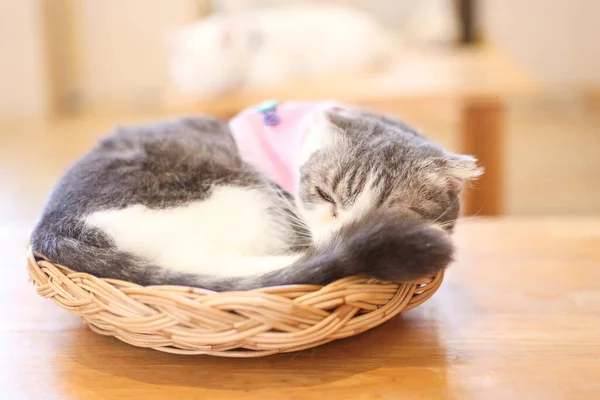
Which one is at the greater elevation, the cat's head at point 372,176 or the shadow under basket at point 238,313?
the cat's head at point 372,176

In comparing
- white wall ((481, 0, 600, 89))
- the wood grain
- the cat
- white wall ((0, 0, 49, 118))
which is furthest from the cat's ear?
white wall ((0, 0, 49, 118))

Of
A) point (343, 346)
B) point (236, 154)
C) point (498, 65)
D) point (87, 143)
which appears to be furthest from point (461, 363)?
point (87, 143)

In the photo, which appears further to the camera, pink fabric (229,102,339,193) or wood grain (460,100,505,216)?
wood grain (460,100,505,216)

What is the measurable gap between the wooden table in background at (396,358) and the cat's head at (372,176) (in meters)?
0.16

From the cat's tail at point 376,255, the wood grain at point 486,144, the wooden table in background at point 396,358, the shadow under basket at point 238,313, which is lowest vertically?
the wood grain at point 486,144

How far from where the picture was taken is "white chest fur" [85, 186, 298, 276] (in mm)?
876

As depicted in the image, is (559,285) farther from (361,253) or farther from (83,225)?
(83,225)

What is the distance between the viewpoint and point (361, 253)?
0.72m

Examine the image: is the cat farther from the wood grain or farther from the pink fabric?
the pink fabric

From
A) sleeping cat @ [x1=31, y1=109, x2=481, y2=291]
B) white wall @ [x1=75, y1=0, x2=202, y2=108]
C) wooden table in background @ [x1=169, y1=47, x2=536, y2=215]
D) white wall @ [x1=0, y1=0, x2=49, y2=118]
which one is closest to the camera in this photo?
sleeping cat @ [x1=31, y1=109, x2=481, y2=291]

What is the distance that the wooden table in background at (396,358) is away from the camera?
29.5 inches

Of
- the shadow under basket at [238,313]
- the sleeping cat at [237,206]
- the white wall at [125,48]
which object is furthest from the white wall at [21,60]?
the shadow under basket at [238,313]

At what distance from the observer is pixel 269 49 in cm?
267

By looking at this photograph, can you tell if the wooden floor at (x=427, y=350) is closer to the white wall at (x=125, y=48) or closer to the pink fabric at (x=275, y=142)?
the pink fabric at (x=275, y=142)
